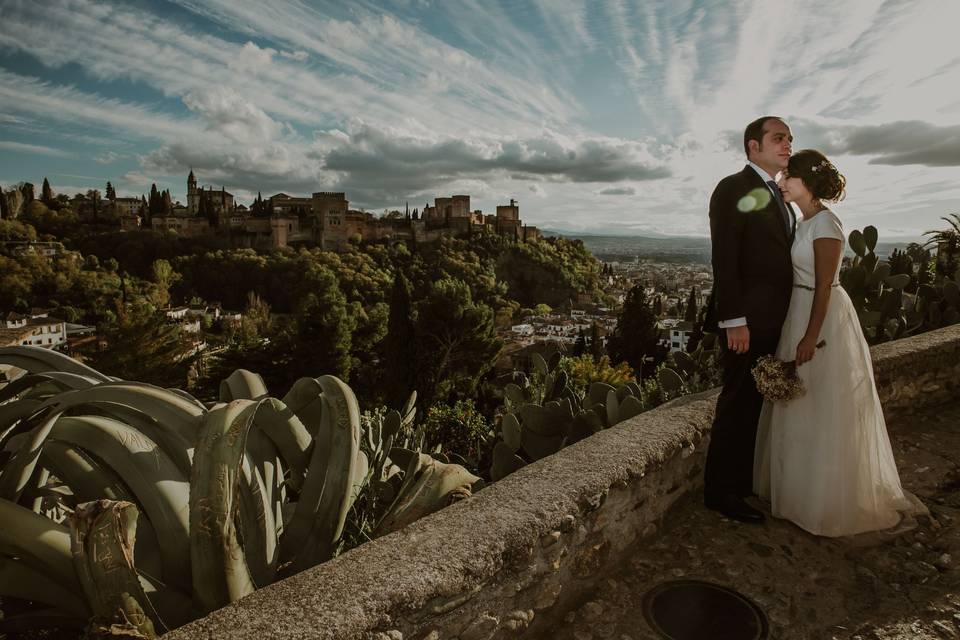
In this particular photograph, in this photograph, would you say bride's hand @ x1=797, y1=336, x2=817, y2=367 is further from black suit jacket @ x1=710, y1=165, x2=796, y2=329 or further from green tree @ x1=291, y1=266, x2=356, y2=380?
green tree @ x1=291, y1=266, x2=356, y2=380

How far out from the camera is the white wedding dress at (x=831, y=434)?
78.3 inches

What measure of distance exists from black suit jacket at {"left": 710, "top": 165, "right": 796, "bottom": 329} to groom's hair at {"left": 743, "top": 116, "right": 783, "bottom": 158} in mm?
119

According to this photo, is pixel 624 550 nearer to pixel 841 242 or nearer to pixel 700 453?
pixel 700 453

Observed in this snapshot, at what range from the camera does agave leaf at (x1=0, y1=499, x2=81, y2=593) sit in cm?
108

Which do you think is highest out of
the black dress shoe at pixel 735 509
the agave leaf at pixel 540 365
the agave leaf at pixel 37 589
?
the agave leaf at pixel 37 589

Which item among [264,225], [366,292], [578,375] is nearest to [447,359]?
[578,375]

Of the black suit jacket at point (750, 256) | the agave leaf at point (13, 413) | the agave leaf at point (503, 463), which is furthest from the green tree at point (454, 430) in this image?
the agave leaf at point (13, 413)

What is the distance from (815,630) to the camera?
1.55 m

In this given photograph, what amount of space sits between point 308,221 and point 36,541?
2834 inches

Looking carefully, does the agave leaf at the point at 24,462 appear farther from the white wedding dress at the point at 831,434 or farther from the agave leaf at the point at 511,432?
the white wedding dress at the point at 831,434

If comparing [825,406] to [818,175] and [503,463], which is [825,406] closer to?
[818,175]

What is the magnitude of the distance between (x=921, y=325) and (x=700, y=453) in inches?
136

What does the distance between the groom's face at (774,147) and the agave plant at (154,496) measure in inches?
64.2

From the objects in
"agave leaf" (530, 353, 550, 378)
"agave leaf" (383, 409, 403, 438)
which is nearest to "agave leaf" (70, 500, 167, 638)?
"agave leaf" (383, 409, 403, 438)
